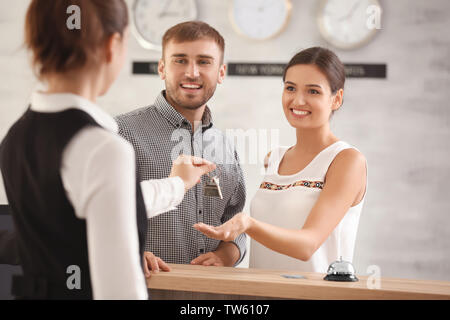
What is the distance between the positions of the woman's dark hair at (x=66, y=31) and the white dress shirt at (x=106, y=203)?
16 centimetres

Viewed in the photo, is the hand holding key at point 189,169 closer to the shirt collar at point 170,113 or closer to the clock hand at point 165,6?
the shirt collar at point 170,113

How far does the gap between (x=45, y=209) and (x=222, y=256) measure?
1434 millimetres

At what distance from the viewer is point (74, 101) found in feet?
3.11

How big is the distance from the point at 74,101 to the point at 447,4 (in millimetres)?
3694

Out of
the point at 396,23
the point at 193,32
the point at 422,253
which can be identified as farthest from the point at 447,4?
the point at 193,32

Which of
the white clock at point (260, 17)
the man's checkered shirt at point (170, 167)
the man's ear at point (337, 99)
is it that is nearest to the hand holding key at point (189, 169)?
the man's checkered shirt at point (170, 167)

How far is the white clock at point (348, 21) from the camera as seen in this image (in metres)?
3.88

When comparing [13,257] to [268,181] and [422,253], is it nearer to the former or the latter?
[268,181]

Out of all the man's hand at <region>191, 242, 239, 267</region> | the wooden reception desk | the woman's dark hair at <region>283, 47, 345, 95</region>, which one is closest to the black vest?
the wooden reception desk

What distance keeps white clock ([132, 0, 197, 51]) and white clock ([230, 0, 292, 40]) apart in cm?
34

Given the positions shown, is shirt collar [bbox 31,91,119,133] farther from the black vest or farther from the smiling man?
A: the smiling man

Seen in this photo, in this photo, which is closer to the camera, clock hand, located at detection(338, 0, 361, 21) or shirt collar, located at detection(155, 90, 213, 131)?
shirt collar, located at detection(155, 90, 213, 131)

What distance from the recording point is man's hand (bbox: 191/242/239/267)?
6.95 feet

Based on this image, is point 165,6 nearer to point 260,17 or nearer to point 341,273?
point 260,17
